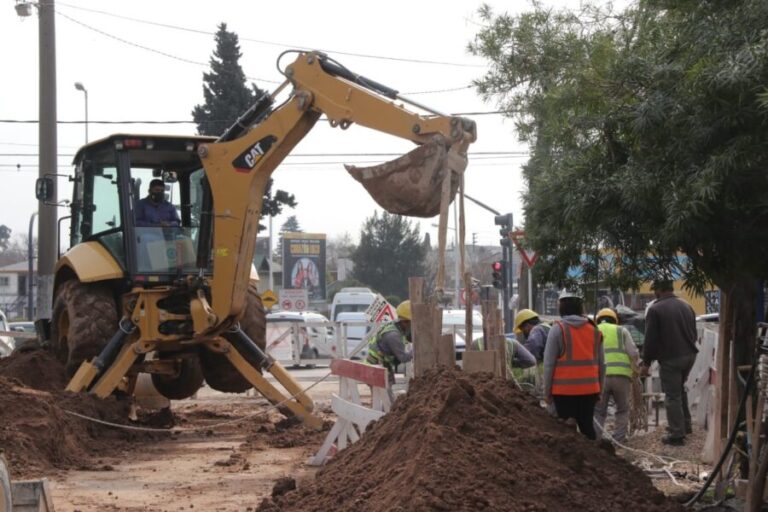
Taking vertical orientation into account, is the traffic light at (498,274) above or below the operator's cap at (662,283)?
above

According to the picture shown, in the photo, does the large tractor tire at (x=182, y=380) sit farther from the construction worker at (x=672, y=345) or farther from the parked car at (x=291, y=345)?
the parked car at (x=291, y=345)

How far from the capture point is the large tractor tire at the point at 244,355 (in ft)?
51.0

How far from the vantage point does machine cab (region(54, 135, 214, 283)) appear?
47.0ft

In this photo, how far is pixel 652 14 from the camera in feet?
27.7

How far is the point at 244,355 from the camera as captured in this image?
15.2 m

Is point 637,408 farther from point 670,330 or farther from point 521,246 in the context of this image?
point 521,246

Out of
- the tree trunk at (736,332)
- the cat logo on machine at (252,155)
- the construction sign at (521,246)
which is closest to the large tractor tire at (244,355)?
the cat logo on machine at (252,155)

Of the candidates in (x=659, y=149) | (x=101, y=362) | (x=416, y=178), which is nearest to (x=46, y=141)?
(x=101, y=362)

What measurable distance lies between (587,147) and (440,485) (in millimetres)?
2766

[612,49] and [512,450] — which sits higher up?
[612,49]

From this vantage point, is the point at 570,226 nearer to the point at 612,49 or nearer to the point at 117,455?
the point at 612,49

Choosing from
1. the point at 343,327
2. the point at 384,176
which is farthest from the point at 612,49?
the point at 343,327

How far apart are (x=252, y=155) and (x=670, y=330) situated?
17.1 feet

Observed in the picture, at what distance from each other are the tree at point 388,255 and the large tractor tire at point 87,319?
6609 centimetres
